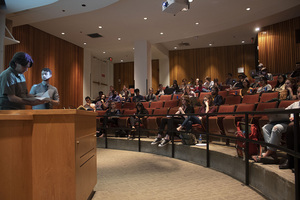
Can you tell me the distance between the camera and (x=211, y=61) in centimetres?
1467

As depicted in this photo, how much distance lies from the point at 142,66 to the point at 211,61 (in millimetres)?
5259

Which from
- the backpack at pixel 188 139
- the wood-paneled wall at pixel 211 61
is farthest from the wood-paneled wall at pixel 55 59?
the backpack at pixel 188 139

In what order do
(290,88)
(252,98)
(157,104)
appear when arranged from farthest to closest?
(157,104), (252,98), (290,88)

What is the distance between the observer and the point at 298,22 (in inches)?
403

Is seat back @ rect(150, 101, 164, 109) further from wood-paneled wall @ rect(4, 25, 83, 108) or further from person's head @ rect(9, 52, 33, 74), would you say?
person's head @ rect(9, 52, 33, 74)

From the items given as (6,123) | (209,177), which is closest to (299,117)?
(209,177)

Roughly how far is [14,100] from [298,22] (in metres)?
11.6

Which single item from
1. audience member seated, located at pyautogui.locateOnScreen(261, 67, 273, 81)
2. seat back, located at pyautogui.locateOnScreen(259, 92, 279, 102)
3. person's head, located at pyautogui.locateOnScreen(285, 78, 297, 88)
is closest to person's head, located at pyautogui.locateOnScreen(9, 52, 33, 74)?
seat back, located at pyautogui.locateOnScreen(259, 92, 279, 102)

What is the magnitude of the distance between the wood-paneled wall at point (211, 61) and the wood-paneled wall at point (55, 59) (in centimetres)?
601

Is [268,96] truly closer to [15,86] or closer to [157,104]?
[157,104]

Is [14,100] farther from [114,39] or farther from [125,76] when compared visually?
[125,76]

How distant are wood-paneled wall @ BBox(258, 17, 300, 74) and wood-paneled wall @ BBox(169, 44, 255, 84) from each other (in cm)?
269

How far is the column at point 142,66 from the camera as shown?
36.9 feet

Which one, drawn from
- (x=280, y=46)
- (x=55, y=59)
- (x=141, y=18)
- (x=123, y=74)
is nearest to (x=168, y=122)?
(x=141, y=18)
